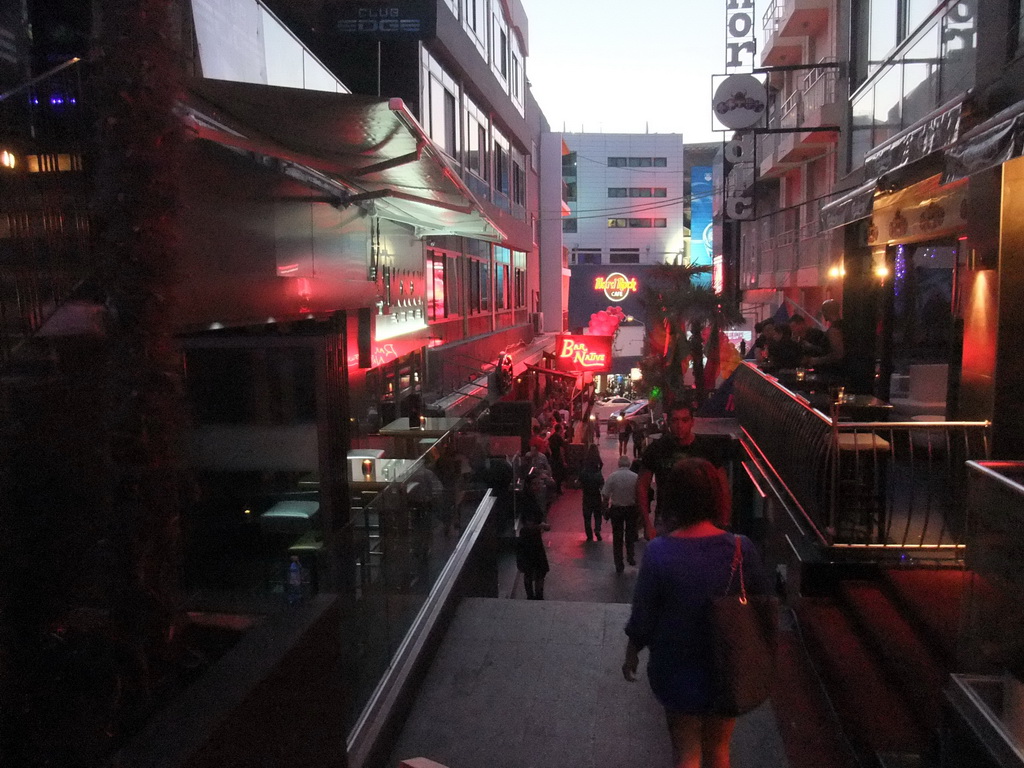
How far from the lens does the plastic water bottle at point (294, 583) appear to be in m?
5.43

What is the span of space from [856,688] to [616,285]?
51.3 m

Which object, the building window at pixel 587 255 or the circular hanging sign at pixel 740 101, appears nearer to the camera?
the circular hanging sign at pixel 740 101

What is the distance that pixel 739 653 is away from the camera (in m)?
3.37

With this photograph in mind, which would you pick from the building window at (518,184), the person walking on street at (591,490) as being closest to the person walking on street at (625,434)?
the person walking on street at (591,490)

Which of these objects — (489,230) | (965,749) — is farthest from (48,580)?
(489,230)

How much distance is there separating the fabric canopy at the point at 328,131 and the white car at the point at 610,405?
30976 mm

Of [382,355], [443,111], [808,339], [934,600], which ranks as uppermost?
[443,111]

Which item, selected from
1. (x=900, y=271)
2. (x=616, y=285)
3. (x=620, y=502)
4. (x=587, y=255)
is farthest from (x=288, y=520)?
(x=587, y=255)

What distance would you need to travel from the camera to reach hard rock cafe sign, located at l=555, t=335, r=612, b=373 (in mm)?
32562

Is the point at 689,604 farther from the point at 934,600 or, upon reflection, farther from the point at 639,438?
the point at 639,438

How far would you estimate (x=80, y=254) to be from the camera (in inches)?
180

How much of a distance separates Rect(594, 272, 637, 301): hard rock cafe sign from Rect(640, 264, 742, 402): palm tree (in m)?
27.8

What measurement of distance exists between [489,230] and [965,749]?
1158 centimetres

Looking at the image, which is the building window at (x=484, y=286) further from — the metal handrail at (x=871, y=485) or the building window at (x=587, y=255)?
the building window at (x=587, y=255)
